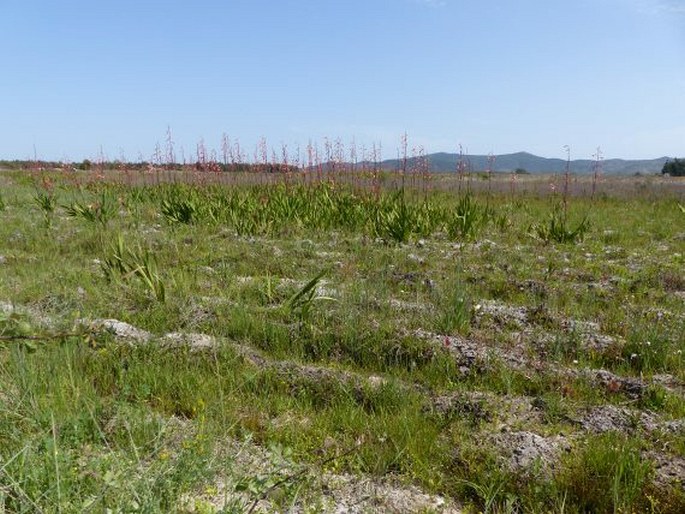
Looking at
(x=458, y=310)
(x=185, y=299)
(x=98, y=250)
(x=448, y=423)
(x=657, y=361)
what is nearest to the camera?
(x=448, y=423)

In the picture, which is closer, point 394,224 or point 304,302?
point 304,302

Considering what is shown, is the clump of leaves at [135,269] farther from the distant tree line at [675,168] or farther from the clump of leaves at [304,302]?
the distant tree line at [675,168]

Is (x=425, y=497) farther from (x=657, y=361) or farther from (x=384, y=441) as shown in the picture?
(x=657, y=361)

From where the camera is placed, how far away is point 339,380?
328cm

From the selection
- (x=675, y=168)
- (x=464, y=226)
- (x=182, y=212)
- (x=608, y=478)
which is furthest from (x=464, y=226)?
(x=675, y=168)

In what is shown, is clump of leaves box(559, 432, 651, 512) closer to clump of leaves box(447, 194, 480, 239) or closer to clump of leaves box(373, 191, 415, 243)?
clump of leaves box(373, 191, 415, 243)

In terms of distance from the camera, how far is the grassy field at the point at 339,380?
224cm

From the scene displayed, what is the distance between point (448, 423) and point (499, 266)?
4.01 metres

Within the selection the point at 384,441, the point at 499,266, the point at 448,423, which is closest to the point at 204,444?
the point at 384,441

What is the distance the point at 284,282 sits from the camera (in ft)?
17.9

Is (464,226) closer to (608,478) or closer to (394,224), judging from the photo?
(394,224)

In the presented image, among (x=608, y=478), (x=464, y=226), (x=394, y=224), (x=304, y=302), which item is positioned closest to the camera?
(x=608, y=478)

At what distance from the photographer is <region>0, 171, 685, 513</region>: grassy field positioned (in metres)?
2.24

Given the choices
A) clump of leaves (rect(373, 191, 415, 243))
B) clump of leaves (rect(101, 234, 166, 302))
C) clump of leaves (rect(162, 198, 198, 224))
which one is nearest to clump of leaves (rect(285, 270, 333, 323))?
clump of leaves (rect(101, 234, 166, 302))
